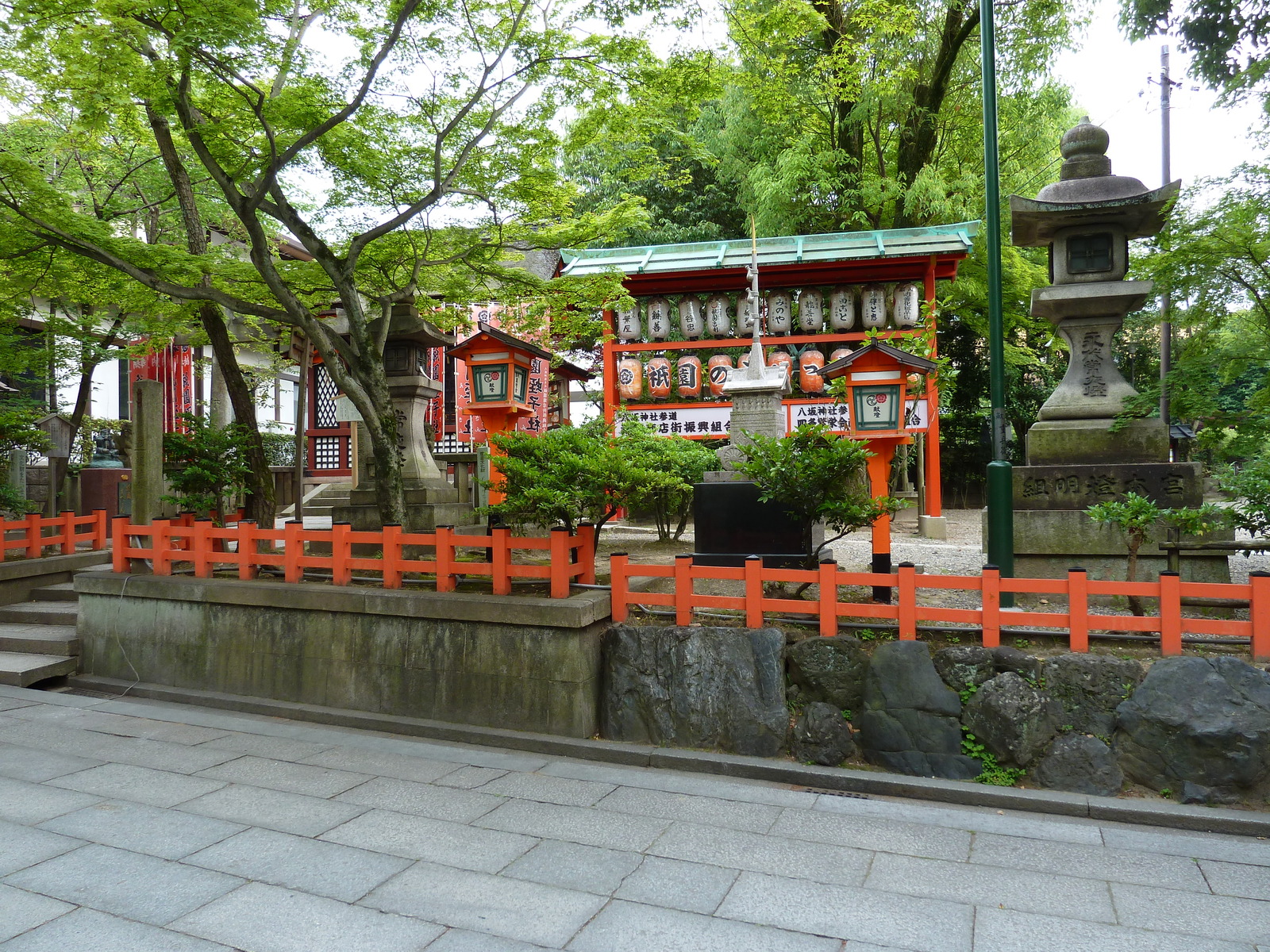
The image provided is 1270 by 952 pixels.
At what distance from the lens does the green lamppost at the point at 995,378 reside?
21.3ft

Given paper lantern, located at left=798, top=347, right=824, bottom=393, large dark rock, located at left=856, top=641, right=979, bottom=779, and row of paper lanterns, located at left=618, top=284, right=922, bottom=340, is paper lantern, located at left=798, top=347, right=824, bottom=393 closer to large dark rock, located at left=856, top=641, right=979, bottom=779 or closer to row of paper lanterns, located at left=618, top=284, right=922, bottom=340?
row of paper lanterns, located at left=618, top=284, right=922, bottom=340

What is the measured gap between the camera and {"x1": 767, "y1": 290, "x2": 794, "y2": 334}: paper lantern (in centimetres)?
1622

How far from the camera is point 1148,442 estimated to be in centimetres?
762

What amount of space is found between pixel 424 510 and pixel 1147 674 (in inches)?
332

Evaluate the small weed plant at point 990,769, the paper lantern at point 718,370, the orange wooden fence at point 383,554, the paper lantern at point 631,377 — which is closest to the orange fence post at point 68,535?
the orange wooden fence at point 383,554

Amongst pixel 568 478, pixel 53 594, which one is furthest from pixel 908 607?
pixel 53 594

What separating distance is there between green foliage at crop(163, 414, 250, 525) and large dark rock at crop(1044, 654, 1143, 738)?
8.78 metres

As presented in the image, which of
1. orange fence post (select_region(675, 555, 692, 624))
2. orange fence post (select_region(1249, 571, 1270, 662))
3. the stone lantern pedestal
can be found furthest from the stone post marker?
orange fence post (select_region(1249, 571, 1270, 662))

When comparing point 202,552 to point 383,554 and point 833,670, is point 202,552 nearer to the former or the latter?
point 383,554

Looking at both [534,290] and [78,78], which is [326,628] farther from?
[78,78]

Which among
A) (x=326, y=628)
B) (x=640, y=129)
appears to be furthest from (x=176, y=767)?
(x=640, y=129)

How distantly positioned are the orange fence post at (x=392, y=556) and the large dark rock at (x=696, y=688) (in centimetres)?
209

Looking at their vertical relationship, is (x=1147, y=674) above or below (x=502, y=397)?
below

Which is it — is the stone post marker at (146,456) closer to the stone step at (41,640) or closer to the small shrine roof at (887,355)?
the stone step at (41,640)
